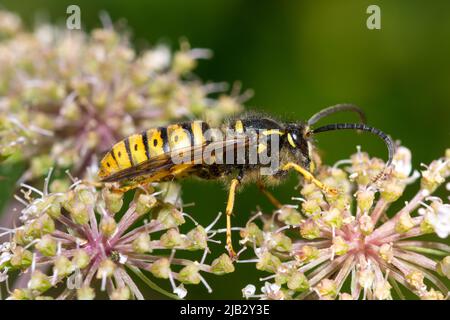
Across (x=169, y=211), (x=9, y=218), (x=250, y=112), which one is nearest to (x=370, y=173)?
(x=250, y=112)

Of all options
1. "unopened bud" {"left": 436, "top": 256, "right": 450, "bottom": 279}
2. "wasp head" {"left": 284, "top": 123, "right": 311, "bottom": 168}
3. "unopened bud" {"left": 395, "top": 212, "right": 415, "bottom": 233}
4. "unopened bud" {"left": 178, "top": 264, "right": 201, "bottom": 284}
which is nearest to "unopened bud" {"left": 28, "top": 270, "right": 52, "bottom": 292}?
"unopened bud" {"left": 178, "top": 264, "right": 201, "bottom": 284}

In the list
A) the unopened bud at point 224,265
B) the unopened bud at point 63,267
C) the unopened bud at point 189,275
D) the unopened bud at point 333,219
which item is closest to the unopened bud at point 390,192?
the unopened bud at point 333,219

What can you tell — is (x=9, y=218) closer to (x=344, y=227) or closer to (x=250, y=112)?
(x=250, y=112)

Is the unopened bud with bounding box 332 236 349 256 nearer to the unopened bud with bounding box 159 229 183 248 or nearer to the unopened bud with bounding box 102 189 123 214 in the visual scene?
the unopened bud with bounding box 159 229 183 248

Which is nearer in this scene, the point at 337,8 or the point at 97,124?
the point at 97,124

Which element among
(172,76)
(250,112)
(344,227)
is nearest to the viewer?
(344,227)

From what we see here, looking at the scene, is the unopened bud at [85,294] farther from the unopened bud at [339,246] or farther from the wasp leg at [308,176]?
the wasp leg at [308,176]
